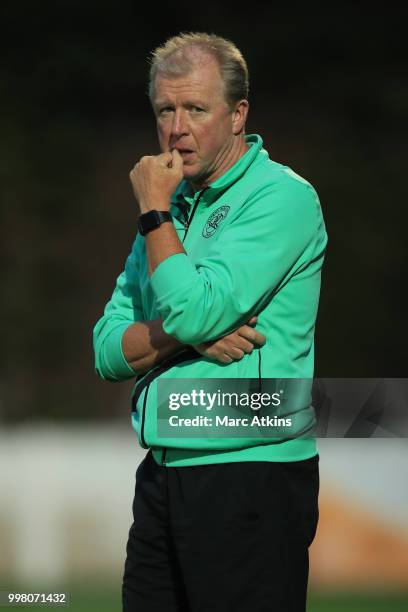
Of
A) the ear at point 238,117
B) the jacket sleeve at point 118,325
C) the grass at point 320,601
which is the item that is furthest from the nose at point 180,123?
the grass at point 320,601

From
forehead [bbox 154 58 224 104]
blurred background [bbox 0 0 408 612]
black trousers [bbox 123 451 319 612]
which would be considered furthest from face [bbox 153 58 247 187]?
blurred background [bbox 0 0 408 612]

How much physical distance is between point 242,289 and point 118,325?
338mm

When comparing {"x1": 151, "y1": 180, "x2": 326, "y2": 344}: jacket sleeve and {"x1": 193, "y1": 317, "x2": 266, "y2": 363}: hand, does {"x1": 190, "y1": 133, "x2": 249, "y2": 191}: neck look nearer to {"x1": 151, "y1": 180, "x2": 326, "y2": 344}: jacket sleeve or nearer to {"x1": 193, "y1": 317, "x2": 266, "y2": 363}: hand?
{"x1": 151, "y1": 180, "x2": 326, "y2": 344}: jacket sleeve

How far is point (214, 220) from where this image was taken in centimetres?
180

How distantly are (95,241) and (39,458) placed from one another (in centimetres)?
197

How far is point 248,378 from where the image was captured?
5.59 ft

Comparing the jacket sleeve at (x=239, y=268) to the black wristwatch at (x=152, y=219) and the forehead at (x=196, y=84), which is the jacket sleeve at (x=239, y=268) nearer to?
the black wristwatch at (x=152, y=219)

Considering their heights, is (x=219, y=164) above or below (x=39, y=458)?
above

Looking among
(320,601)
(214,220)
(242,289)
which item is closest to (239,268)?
(242,289)

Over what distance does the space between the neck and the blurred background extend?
3759mm

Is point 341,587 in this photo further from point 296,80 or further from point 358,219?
point 296,80

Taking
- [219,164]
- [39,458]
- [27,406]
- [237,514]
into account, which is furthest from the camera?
[27,406]

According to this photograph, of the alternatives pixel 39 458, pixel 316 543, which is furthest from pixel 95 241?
pixel 316 543

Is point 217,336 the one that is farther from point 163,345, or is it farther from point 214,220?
point 214,220
